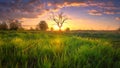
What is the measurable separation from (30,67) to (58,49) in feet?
4.86

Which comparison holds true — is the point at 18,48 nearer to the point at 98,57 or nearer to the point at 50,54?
the point at 50,54

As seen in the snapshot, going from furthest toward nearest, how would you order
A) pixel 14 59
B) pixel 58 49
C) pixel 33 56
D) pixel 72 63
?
pixel 58 49
pixel 33 56
pixel 14 59
pixel 72 63

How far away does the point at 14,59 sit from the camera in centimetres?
388

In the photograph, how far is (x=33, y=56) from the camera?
13.8ft

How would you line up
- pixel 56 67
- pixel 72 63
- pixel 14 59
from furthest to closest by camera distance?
pixel 14 59, pixel 72 63, pixel 56 67

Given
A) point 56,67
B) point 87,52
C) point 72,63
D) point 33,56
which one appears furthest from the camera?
point 87,52

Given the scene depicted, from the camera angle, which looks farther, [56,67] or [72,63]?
[72,63]

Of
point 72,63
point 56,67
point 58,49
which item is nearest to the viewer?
point 56,67

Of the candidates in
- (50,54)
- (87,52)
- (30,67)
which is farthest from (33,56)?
(87,52)

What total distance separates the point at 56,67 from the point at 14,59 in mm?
1104

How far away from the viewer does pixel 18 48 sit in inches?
195

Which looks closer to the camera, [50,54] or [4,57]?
[4,57]

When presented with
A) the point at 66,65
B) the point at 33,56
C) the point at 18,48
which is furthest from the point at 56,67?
the point at 18,48

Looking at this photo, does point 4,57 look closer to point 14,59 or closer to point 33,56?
point 14,59
